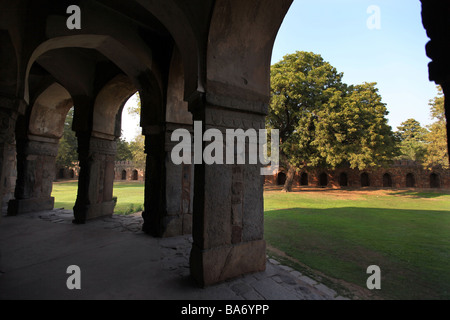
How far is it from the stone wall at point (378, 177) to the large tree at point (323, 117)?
23.6 feet

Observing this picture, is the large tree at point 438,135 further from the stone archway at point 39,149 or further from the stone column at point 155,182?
the stone archway at point 39,149

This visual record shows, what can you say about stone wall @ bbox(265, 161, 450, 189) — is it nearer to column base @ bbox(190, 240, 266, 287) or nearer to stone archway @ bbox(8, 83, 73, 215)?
stone archway @ bbox(8, 83, 73, 215)

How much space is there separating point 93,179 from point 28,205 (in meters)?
2.88

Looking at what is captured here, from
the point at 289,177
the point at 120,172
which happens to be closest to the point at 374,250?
the point at 289,177

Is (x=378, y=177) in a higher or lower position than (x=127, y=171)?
lower

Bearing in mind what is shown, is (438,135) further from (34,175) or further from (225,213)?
(34,175)

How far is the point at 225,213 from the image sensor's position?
2855 millimetres

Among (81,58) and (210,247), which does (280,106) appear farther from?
(210,247)

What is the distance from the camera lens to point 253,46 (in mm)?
3150

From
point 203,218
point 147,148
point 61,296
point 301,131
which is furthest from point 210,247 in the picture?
point 301,131

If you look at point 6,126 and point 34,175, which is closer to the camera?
A: point 6,126

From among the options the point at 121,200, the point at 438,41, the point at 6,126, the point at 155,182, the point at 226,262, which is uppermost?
the point at 438,41

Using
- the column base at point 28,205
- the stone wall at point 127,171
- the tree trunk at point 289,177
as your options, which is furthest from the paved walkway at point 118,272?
the stone wall at point 127,171

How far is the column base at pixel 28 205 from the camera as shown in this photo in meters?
6.77
